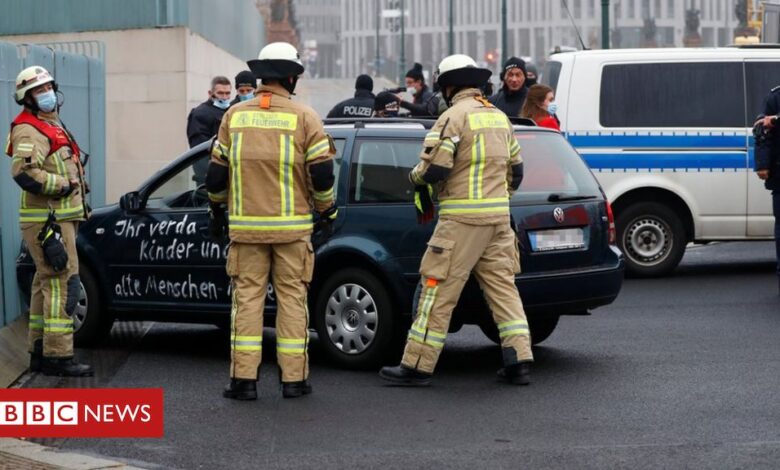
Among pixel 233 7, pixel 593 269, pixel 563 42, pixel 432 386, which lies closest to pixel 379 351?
pixel 432 386

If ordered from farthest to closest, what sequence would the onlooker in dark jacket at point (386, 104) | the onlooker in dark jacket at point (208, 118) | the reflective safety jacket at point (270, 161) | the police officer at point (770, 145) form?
the onlooker in dark jacket at point (386, 104) → the onlooker in dark jacket at point (208, 118) → the police officer at point (770, 145) → the reflective safety jacket at point (270, 161)

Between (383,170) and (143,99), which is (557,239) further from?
(143,99)

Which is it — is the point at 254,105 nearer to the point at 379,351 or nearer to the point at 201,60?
the point at 379,351

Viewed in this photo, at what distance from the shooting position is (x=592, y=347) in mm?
10352

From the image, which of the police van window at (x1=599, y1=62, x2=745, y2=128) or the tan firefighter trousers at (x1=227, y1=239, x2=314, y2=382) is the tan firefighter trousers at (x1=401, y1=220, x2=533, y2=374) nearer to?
the tan firefighter trousers at (x1=227, y1=239, x2=314, y2=382)

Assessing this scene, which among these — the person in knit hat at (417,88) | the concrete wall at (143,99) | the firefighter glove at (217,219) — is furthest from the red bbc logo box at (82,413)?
the concrete wall at (143,99)

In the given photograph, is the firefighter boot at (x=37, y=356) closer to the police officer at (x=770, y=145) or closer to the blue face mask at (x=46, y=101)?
the blue face mask at (x=46, y=101)

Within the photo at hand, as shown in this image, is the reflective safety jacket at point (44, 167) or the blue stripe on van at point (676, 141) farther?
the blue stripe on van at point (676, 141)

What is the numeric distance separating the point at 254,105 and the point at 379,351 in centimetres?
175

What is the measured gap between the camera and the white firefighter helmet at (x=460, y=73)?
28.9 feet

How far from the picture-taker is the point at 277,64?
8.31 meters

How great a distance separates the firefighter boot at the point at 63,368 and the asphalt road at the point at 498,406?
13 centimetres

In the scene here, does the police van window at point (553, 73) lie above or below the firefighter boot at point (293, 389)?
above

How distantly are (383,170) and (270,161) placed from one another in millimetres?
1284
